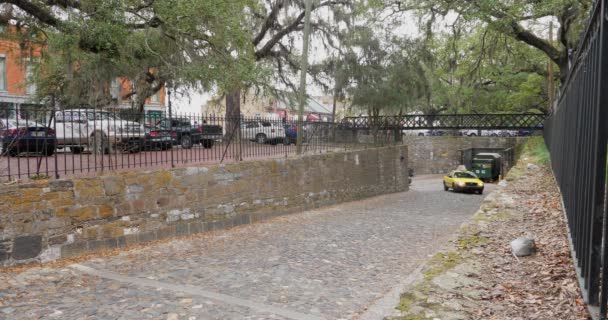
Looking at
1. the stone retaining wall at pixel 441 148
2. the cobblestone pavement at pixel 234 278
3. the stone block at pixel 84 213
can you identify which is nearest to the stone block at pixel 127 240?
the cobblestone pavement at pixel 234 278

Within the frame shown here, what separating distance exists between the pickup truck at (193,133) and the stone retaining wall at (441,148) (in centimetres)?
3186

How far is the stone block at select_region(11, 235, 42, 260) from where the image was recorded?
7145mm

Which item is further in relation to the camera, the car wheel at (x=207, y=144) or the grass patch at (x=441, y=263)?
the car wheel at (x=207, y=144)

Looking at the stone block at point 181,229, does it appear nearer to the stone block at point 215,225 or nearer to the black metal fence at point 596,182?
the stone block at point 215,225

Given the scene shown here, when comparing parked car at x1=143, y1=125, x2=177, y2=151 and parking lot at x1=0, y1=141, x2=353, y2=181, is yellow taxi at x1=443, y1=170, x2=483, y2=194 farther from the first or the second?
parked car at x1=143, y1=125, x2=177, y2=151

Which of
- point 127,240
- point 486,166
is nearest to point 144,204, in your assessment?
point 127,240

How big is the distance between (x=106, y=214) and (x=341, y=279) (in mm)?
4678

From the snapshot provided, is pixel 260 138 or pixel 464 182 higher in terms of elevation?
pixel 260 138

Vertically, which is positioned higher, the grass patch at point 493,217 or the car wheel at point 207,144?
the car wheel at point 207,144

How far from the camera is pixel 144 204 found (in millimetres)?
9336

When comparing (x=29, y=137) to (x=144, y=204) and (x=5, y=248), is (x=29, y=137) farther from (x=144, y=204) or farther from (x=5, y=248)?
(x=144, y=204)

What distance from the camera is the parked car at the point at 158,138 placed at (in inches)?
405

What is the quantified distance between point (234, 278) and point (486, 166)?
1339 inches

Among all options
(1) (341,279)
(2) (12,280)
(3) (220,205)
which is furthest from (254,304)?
(3) (220,205)
